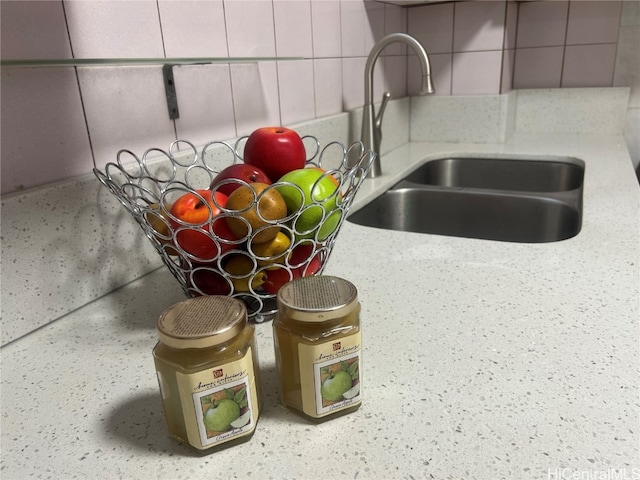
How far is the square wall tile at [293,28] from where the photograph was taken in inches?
38.7

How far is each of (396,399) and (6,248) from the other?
444mm

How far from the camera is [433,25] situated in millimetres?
1605

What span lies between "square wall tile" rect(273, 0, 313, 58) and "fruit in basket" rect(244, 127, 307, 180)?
43 centimetres

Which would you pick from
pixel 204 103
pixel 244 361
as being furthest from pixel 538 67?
pixel 244 361

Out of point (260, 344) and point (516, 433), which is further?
point (260, 344)

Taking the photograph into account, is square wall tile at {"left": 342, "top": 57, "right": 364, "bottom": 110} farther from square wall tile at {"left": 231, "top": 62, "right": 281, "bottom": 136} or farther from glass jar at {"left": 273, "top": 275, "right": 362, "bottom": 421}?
glass jar at {"left": 273, "top": 275, "right": 362, "bottom": 421}

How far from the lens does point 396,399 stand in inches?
17.2

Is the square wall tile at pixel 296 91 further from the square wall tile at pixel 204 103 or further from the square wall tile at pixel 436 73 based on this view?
the square wall tile at pixel 436 73

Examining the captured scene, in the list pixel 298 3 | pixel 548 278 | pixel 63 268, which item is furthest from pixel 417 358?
pixel 298 3

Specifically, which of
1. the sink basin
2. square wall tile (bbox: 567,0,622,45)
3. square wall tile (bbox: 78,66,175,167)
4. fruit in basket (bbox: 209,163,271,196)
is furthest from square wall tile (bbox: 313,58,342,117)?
square wall tile (bbox: 567,0,622,45)

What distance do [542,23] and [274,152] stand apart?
4.94 feet

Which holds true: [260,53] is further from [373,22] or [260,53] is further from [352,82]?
[373,22]

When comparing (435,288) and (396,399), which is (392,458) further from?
(435,288)

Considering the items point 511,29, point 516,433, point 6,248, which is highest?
point 511,29
